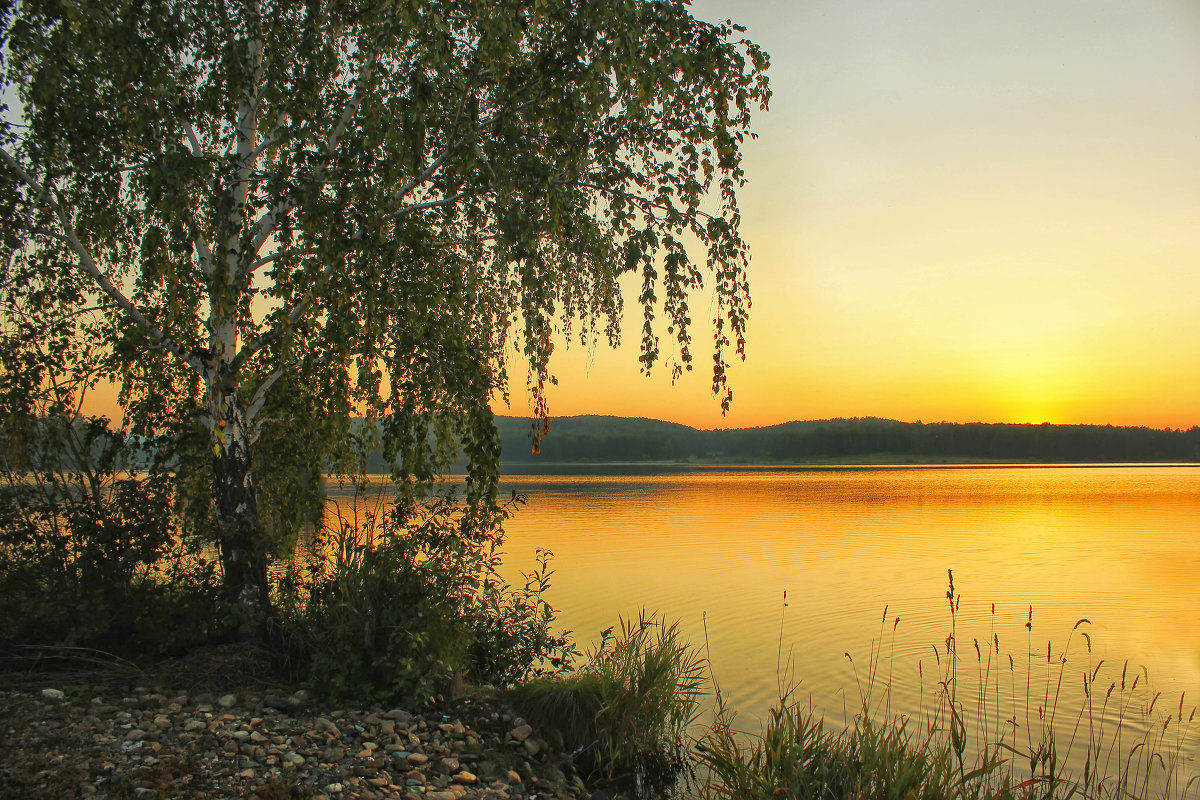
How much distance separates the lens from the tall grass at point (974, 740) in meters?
4.90

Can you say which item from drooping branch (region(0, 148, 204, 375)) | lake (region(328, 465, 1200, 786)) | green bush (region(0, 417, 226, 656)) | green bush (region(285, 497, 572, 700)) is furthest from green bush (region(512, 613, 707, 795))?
drooping branch (region(0, 148, 204, 375))

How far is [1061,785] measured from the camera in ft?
20.6

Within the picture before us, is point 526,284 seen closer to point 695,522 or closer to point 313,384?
point 313,384

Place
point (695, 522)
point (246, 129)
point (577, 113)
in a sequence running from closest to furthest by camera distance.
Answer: point (577, 113) < point (246, 129) < point (695, 522)

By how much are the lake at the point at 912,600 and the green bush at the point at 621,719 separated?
1432 millimetres

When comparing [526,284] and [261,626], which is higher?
[526,284]

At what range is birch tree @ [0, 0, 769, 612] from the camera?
207 inches

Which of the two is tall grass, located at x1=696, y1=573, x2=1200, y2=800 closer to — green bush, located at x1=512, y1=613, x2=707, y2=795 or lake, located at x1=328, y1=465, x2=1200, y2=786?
lake, located at x1=328, y1=465, x2=1200, y2=786

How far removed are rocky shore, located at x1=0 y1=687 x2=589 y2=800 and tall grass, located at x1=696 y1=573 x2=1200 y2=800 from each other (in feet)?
4.89

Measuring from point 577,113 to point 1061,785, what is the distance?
21.1 ft

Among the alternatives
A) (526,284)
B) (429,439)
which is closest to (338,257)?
(526,284)

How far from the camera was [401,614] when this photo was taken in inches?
249

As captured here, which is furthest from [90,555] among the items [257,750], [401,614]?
[257,750]

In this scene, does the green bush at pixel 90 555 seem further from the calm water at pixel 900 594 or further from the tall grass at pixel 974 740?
the calm water at pixel 900 594
